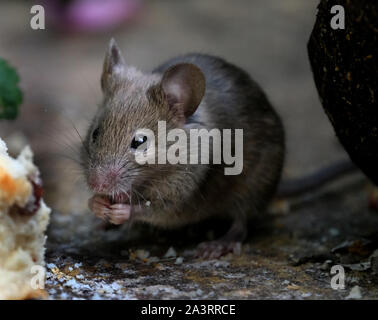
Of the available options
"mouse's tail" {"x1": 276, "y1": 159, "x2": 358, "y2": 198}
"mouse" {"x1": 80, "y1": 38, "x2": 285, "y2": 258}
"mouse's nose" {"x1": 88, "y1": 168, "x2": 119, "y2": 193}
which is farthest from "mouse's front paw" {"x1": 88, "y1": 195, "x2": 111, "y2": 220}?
"mouse's tail" {"x1": 276, "y1": 159, "x2": 358, "y2": 198}

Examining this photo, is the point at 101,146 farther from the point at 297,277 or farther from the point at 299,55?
the point at 299,55

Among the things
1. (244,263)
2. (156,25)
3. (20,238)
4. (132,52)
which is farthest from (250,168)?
(156,25)

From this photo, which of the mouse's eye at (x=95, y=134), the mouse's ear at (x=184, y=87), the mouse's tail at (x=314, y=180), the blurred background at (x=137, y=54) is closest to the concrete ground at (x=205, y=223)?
the blurred background at (x=137, y=54)

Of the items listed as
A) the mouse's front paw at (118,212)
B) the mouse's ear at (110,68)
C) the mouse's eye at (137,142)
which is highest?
the mouse's ear at (110,68)

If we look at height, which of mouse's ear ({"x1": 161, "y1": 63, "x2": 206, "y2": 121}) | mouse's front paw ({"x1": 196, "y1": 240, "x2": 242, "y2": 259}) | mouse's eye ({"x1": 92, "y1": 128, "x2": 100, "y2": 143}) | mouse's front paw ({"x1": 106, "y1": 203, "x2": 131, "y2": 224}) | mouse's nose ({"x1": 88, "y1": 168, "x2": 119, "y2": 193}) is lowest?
mouse's front paw ({"x1": 196, "y1": 240, "x2": 242, "y2": 259})

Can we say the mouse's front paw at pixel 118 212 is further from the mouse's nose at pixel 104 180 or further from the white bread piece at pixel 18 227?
the white bread piece at pixel 18 227

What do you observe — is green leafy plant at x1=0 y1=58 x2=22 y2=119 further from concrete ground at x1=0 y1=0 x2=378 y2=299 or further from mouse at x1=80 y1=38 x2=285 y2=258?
mouse at x1=80 y1=38 x2=285 y2=258
